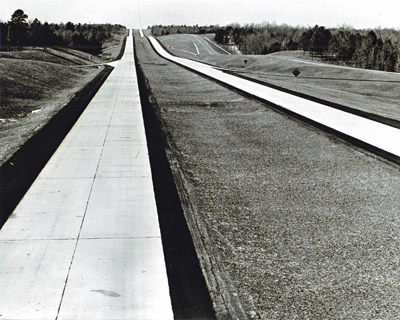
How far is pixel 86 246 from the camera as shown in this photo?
5.24 meters

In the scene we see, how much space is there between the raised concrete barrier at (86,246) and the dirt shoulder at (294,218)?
0.71 metres

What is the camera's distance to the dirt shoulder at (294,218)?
14.0 feet

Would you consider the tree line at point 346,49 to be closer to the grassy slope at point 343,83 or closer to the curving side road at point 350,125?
the grassy slope at point 343,83

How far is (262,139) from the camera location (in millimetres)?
11445

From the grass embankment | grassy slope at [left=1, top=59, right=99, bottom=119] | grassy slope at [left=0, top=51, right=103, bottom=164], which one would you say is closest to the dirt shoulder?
the grass embankment

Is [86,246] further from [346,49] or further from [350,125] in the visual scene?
[346,49]

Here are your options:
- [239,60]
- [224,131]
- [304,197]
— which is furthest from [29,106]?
[239,60]

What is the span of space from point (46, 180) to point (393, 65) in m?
78.9

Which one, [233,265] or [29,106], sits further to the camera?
[29,106]

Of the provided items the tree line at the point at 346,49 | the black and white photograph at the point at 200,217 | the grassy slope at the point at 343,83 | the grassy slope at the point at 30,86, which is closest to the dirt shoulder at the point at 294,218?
the black and white photograph at the point at 200,217

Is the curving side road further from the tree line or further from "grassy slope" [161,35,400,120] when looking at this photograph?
the tree line

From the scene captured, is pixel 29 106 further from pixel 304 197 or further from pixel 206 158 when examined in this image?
pixel 304 197

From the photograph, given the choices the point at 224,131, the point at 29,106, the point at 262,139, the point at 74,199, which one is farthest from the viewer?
the point at 29,106

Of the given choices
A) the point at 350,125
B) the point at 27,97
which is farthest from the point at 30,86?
the point at 350,125
